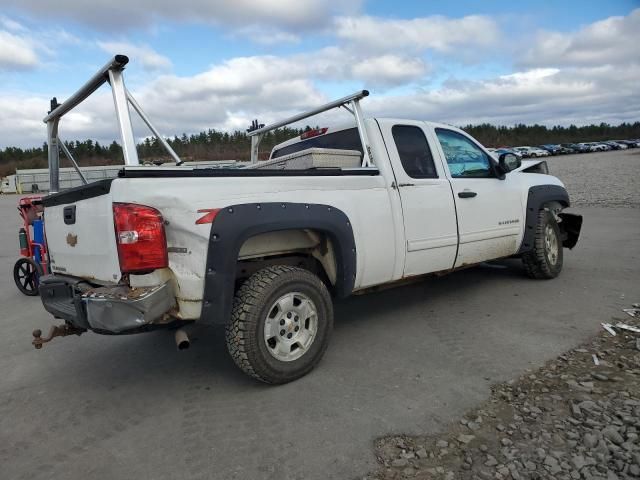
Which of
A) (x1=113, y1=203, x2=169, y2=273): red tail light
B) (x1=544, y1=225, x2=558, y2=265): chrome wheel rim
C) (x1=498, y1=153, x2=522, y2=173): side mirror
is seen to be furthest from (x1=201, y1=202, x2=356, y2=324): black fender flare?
(x1=544, y1=225, x2=558, y2=265): chrome wheel rim

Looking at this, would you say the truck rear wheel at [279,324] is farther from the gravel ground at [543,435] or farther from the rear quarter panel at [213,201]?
the gravel ground at [543,435]

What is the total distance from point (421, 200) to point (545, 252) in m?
2.33

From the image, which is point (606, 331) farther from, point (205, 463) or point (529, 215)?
point (205, 463)

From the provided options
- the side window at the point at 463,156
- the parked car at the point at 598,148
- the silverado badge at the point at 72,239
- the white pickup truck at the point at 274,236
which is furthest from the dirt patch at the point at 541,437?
the parked car at the point at 598,148

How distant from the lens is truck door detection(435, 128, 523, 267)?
15.4 ft

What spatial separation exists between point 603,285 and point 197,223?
4714 millimetres

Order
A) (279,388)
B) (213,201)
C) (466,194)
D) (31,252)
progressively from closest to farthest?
1. (213,201)
2. (279,388)
3. (466,194)
4. (31,252)

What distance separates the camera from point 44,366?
4070 millimetres

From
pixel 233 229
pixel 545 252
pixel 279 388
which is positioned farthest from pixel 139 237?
pixel 545 252

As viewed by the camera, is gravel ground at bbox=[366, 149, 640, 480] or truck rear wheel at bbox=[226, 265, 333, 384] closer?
gravel ground at bbox=[366, 149, 640, 480]

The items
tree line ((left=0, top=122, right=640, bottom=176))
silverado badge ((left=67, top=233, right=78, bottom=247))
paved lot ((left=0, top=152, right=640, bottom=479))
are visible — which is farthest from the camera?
tree line ((left=0, top=122, right=640, bottom=176))

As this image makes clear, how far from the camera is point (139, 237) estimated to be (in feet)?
9.18

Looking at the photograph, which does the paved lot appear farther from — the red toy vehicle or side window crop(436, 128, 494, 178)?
side window crop(436, 128, 494, 178)

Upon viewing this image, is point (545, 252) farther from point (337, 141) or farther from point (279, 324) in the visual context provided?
point (279, 324)
